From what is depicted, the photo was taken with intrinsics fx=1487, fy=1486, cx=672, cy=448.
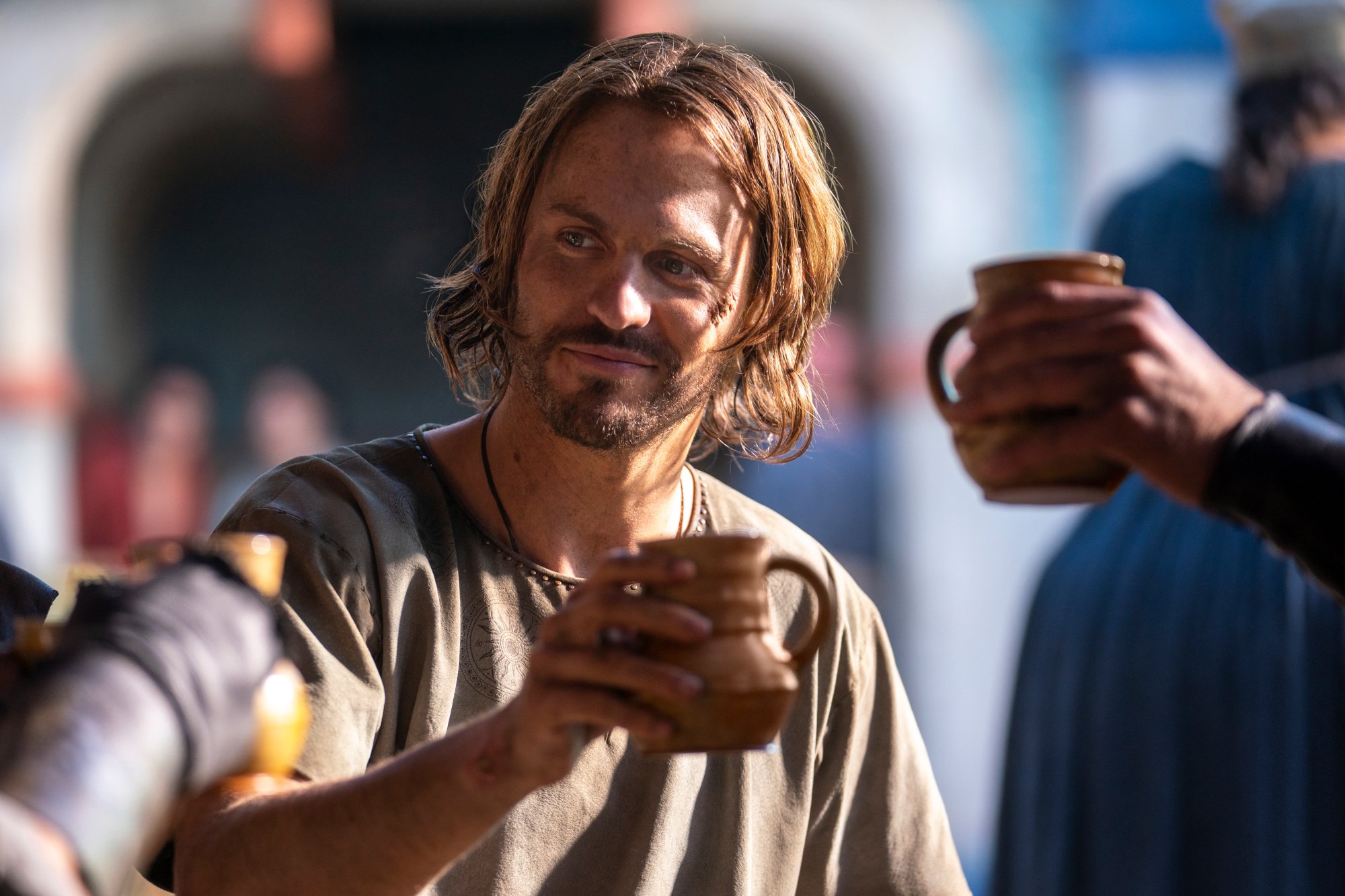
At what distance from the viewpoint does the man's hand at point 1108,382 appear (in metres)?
1.26

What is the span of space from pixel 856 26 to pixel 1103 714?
4.72 meters

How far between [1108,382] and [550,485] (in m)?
0.91

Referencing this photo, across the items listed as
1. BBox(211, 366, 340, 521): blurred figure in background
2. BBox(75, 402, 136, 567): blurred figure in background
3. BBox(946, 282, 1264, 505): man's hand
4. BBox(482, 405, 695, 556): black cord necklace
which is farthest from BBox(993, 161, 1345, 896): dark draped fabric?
BBox(75, 402, 136, 567): blurred figure in background

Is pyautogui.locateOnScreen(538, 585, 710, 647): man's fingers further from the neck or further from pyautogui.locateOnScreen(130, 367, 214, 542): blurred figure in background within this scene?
pyautogui.locateOnScreen(130, 367, 214, 542): blurred figure in background

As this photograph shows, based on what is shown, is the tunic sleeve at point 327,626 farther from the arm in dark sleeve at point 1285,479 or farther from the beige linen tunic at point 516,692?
the arm in dark sleeve at point 1285,479

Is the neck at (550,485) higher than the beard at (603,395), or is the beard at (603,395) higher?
the beard at (603,395)

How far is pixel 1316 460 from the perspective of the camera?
133 centimetres

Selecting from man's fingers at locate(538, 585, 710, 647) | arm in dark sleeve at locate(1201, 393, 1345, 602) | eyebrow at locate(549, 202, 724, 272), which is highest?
eyebrow at locate(549, 202, 724, 272)

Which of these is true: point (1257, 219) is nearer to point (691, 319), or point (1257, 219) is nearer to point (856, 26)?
point (691, 319)

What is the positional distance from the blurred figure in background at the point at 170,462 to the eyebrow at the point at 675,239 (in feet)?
18.6

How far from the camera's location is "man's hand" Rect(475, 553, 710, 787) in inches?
50.2

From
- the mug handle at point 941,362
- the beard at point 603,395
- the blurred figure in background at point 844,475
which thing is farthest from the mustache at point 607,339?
the blurred figure in background at point 844,475

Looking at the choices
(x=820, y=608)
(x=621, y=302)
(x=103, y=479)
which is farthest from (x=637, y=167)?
(x=103, y=479)

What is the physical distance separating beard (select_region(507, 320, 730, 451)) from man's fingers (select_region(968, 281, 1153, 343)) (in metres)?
0.73
